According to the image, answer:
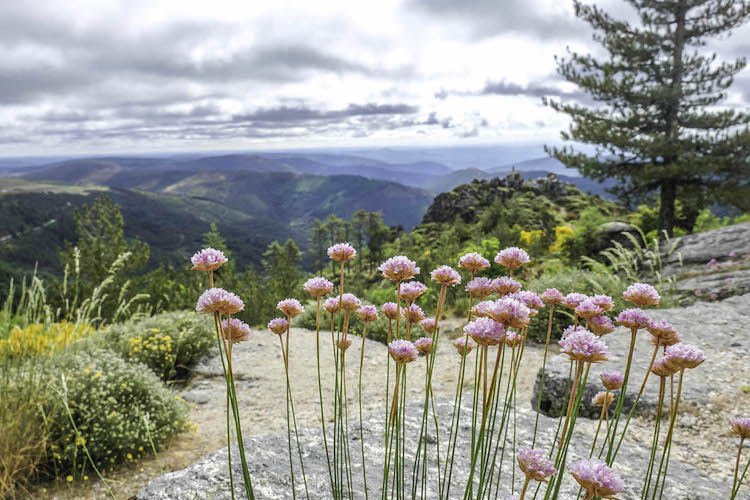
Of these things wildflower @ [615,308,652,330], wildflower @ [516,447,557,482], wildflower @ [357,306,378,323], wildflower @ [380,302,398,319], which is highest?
wildflower @ [615,308,652,330]

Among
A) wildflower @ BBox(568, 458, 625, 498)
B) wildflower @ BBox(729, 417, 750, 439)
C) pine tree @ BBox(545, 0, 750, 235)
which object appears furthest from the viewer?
pine tree @ BBox(545, 0, 750, 235)

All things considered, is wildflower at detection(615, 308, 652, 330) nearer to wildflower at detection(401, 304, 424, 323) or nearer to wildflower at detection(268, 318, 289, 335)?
wildflower at detection(401, 304, 424, 323)

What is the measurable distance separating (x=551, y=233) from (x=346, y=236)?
41.7 m

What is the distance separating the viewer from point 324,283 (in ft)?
5.17

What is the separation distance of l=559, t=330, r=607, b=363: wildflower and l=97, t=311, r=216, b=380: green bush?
20.4 ft

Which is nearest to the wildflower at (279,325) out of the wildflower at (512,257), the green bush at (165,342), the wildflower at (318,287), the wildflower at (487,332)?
the wildflower at (318,287)

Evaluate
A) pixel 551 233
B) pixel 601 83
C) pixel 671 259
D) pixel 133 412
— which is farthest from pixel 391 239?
pixel 133 412

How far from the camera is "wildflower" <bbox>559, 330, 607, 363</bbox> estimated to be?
107 cm

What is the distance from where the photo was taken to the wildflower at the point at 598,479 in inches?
34.3

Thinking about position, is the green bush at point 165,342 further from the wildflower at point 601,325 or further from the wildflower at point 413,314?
the wildflower at point 601,325

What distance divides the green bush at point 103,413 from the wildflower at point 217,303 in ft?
9.01

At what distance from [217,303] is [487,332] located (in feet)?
2.46

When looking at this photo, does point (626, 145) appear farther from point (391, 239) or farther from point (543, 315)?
point (391, 239)

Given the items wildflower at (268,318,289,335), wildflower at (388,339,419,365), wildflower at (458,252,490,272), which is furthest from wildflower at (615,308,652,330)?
wildflower at (268,318,289,335)
